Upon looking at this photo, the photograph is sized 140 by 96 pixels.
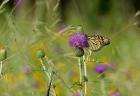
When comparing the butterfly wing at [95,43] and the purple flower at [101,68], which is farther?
the purple flower at [101,68]

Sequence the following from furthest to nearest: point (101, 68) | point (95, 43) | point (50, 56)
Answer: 1. point (50, 56)
2. point (101, 68)
3. point (95, 43)

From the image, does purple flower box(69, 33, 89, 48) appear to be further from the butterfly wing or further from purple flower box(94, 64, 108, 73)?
purple flower box(94, 64, 108, 73)

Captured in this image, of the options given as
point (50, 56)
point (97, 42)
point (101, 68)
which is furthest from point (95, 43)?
point (50, 56)

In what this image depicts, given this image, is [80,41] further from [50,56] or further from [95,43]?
[50,56]

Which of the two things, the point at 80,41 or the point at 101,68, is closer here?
the point at 80,41

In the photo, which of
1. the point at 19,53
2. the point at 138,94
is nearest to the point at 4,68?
the point at 19,53

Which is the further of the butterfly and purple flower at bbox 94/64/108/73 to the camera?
purple flower at bbox 94/64/108/73

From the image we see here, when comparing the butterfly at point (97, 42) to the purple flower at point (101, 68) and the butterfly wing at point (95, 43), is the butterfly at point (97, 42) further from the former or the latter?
the purple flower at point (101, 68)

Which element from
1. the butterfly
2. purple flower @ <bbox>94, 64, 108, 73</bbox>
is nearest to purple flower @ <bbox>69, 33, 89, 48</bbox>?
the butterfly

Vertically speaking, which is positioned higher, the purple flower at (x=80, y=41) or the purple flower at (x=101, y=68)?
the purple flower at (x=80, y=41)

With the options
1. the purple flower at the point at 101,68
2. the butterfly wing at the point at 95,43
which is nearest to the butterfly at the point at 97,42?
the butterfly wing at the point at 95,43

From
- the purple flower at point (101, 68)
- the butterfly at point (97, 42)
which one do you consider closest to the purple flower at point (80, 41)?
the butterfly at point (97, 42)
